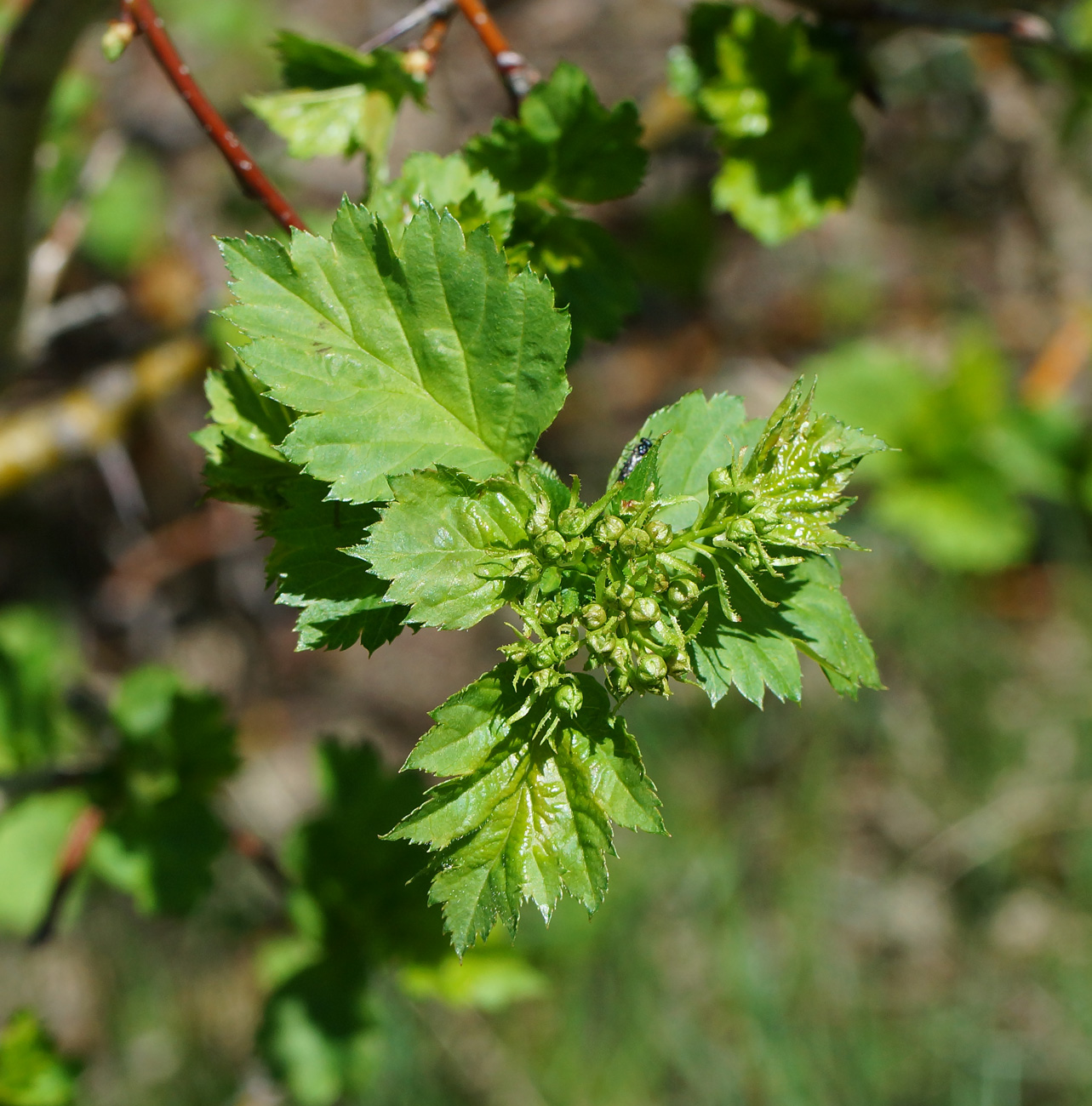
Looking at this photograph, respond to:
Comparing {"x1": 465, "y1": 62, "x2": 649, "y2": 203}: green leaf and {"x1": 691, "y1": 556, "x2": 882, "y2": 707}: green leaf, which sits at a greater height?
{"x1": 465, "y1": 62, "x2": 649, "y2": 203}: green leaf

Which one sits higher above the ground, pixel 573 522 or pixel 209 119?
pixel 209 119

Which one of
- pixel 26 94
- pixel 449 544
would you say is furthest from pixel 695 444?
pixel 26 94

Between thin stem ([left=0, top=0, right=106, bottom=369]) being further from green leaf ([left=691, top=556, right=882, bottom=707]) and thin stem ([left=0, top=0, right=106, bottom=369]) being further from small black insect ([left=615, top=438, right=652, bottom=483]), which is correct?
green leaf ([left=691, top=556, right=882, bottom=707])

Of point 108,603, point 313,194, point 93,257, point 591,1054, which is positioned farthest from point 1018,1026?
point 93,257

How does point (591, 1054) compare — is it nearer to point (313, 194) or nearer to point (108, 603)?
point (108, 603)

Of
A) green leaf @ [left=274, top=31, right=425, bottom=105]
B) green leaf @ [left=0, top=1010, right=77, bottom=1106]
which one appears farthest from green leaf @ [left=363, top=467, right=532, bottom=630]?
green leaf @ [left=0, top=1010, right=77, bottom=1106]

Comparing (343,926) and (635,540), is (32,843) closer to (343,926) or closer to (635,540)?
(343,926)
